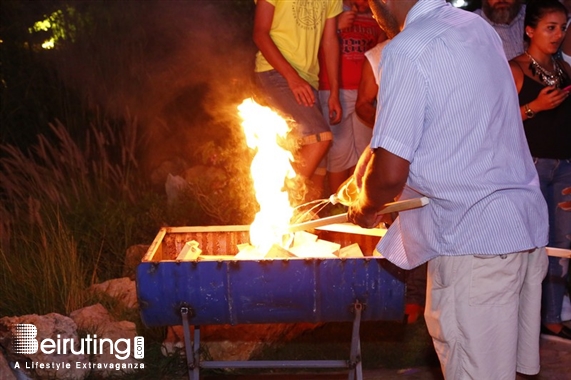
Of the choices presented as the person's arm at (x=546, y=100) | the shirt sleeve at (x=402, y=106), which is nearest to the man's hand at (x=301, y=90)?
the person's arm at (x=546, y=100)

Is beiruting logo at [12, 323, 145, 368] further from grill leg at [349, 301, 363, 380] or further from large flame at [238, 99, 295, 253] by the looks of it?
grill leg at [349, 301, 363, 380]

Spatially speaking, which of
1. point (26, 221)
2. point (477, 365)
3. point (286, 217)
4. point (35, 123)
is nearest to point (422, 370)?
point (286, 217)

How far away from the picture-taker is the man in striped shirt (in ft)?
10.6

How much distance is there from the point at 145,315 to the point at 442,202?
168cm

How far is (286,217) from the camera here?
4.76 meters

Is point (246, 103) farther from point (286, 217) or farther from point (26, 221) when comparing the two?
point (26, 221)

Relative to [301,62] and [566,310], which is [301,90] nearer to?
[301,62]

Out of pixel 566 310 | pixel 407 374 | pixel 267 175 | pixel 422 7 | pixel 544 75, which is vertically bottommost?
pixel 407 374

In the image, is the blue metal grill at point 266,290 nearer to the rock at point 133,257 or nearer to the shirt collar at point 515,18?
the rock at point 133,257

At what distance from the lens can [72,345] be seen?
16.6 ft

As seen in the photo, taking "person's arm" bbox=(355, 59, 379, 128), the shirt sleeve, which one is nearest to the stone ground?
"person's arm" bbox=(355, 59, 379, 128)

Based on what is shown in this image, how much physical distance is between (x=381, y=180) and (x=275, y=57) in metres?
2.65

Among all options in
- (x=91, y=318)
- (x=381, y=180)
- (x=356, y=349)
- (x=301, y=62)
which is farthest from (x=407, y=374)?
(x=301, y=62)

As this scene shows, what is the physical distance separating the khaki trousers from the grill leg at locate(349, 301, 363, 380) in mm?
654
